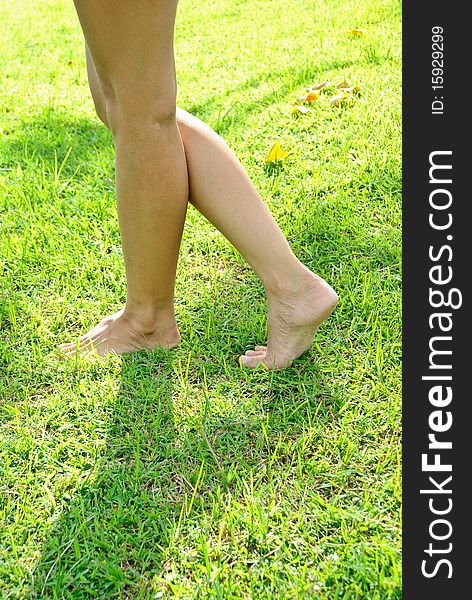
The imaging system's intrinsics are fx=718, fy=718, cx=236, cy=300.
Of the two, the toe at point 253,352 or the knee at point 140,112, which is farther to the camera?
the toe at point 253,352

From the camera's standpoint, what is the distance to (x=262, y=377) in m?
1.92

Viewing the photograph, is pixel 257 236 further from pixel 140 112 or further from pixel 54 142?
pixel 54 142

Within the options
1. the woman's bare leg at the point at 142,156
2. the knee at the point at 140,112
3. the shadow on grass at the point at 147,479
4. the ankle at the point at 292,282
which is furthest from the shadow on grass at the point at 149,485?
the knee at the point at 140,112

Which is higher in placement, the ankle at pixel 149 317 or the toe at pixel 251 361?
the ankle at pixel 149 317

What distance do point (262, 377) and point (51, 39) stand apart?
364cm

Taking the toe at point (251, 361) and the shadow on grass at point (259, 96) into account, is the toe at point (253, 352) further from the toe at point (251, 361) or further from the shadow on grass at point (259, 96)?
the shadow on grass at point (259, 96)

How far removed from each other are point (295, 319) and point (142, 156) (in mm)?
579

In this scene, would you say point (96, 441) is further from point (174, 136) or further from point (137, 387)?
point (174, 136)

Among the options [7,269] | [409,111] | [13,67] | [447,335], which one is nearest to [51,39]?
[13,67]

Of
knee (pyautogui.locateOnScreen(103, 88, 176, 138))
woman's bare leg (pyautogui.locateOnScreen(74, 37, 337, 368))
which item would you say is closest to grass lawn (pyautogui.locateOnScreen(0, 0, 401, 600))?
woman's bare leg (pyautogui.locateOnScreen(74, 37, 337, 368))

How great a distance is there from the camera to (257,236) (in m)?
1.86

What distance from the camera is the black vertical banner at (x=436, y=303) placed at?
1.47 meters

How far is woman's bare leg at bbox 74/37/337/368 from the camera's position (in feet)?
6.09

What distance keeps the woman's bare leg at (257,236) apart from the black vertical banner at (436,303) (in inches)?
10.4
